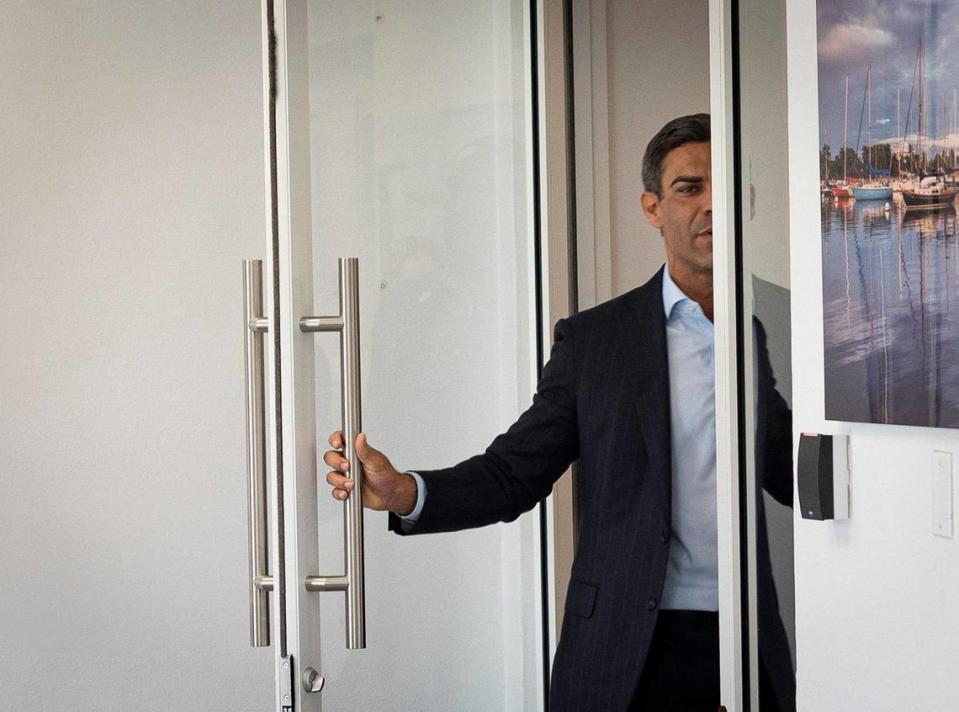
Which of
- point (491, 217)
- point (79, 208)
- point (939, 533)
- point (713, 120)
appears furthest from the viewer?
point (491, 217)

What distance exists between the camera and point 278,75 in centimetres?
159

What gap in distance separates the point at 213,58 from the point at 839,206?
1003mm

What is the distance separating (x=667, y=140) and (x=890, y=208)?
2.20 feet

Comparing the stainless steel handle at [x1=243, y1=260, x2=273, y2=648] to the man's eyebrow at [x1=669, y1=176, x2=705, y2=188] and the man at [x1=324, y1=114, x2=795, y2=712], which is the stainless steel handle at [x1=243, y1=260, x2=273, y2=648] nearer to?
the man at [x1=324, y1=114, x2=795, y2=712]

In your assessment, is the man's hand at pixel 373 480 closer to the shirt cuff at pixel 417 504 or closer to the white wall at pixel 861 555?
the shirt cuff at pixel 417 504

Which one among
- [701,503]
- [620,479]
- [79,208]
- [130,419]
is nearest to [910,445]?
[701,503]

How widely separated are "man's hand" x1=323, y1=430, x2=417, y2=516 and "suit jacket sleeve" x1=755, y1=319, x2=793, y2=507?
0.60m

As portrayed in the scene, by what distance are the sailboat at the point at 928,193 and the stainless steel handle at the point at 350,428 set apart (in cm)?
76

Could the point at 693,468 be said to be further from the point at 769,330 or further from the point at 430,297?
the point at 430,297

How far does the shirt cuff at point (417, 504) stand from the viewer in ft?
6.25

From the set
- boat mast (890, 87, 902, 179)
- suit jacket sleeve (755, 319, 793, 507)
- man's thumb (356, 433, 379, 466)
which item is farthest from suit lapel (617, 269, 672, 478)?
boat mast (890, 87, 902, 179)

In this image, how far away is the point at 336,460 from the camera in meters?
1.65

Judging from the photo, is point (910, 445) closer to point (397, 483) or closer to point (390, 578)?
point (397, 483)

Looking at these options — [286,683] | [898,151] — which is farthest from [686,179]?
[286,683]
